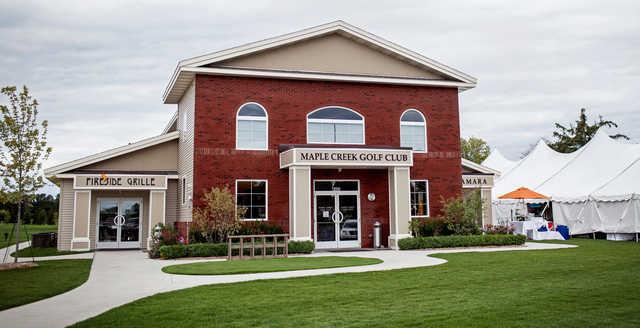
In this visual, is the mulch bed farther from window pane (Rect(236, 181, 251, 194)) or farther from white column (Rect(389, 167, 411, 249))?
white column (Rect(389, 167, 411, 249))

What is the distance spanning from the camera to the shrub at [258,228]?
775 inches

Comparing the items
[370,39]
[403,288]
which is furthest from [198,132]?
[403,288]

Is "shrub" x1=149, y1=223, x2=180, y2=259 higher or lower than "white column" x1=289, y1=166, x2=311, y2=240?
lower

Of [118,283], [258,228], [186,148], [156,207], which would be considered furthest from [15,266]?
[186,148]

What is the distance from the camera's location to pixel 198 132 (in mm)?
20688

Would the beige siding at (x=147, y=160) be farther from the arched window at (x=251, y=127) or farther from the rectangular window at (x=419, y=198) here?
the rectangular window at (x=419, y=198)

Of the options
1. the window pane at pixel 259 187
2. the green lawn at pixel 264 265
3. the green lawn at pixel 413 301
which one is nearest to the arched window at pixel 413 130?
the window pane at pixel 259 187

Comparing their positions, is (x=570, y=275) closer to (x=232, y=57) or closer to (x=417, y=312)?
(x=417, y=312)

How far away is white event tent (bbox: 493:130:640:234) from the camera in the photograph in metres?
26.2

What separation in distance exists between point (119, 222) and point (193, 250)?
7182 millimetres

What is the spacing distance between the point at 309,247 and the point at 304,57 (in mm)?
7569

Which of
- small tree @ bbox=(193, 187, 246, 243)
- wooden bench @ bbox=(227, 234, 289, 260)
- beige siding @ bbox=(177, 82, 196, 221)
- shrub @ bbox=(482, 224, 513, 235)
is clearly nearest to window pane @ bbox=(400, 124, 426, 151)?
shrub @ bbox=(482, 224, 513, 235)

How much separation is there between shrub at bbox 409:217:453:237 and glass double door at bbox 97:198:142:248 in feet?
37.3

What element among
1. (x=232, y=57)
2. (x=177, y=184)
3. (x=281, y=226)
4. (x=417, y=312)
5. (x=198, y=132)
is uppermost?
(x=232, y=57)
